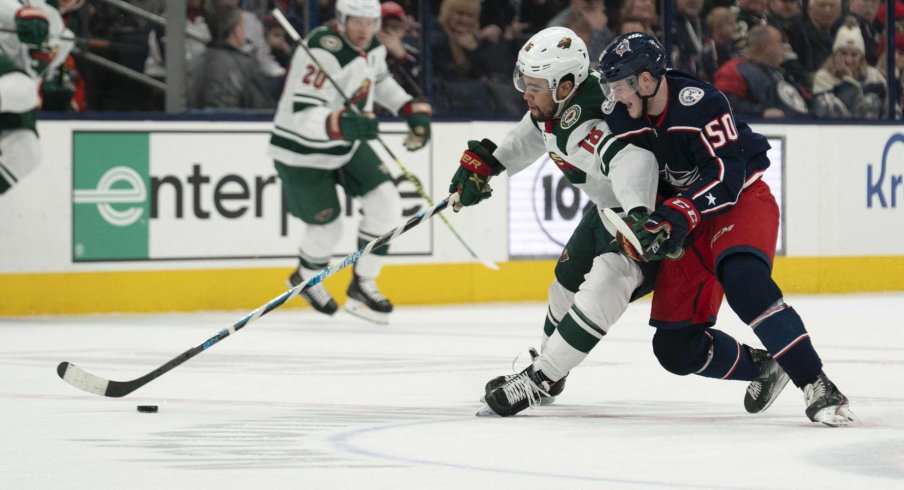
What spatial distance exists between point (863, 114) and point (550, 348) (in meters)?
6.36

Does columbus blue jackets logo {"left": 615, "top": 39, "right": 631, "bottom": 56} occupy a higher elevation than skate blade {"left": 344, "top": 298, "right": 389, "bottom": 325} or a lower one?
higher

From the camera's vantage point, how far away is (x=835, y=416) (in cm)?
444

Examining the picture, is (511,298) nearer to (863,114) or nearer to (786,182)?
(786,182)

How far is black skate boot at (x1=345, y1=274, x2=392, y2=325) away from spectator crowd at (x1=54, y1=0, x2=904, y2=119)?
119 centimetres

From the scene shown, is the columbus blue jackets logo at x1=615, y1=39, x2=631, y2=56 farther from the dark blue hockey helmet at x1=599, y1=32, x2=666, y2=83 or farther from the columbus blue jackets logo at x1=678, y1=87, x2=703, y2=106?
the columbus blue jackets logo at x1=678, y1=87, x2=703, y2=106

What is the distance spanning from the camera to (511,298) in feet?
31.4

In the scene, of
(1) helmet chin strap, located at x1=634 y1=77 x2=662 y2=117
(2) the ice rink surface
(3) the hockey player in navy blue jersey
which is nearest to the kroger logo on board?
(2) the ice rink surface

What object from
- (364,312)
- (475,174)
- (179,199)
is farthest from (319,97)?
(475,174)

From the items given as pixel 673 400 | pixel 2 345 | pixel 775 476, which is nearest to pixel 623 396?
pixel 673 400

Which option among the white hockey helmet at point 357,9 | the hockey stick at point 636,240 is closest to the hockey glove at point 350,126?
the white hockey helmet at point 357,9

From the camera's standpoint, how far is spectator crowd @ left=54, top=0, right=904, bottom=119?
8.61 meters

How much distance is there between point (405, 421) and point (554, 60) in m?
1.03

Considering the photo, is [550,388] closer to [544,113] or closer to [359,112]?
[544,113]

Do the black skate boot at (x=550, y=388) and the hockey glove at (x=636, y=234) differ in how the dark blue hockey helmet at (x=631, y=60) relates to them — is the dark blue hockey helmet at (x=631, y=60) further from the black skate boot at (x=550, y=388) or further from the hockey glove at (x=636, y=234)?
the black skate boot at (x=550, y=388)
